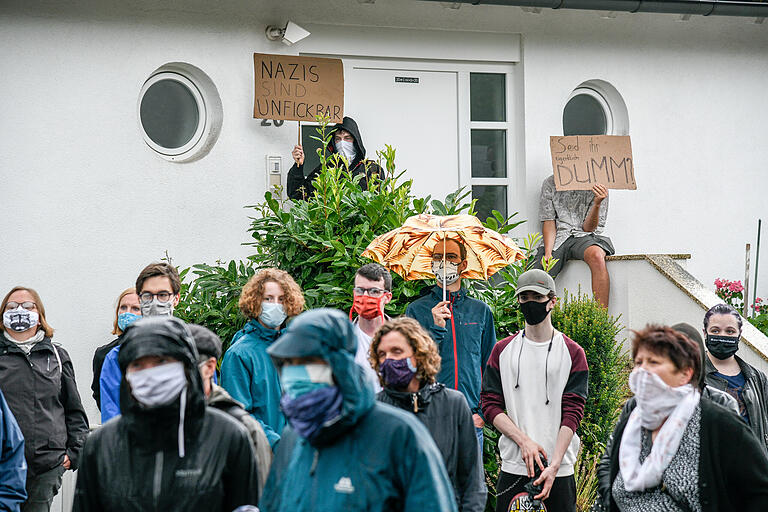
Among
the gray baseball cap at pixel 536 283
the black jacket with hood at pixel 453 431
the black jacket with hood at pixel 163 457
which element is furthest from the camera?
the gray baseball cap at pixel 536 283

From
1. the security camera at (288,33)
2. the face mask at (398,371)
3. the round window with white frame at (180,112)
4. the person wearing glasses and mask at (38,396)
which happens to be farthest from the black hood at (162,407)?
the security camera at (288,33)

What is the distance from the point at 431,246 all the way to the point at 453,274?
0.81ft

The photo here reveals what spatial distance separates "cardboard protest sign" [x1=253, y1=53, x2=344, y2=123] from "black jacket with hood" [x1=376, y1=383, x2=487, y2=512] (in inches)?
192

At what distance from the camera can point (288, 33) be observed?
9734mm

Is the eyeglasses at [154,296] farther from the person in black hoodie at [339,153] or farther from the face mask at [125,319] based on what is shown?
the person in black hoodie at [339,153]

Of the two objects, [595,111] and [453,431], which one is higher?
[595,111]

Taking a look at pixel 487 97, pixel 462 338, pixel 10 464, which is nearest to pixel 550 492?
pixel 462 338

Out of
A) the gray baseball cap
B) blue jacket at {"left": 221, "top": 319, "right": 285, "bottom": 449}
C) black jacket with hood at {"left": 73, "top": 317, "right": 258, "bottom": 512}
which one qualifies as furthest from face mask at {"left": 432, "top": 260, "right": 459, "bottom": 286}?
black jacket with hood at {"left": 73, "top": 317, "right": 258, "bottom": 512}

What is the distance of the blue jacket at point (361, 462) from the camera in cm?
302

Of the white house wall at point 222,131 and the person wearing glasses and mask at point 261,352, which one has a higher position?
the white house wall at point 222,131

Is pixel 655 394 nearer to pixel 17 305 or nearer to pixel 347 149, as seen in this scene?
pixel 17 305

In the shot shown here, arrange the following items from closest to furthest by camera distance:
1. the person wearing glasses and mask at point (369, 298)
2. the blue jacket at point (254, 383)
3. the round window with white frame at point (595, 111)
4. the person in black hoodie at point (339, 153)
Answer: the blue jacket at point (254, 383) → the person wearing glasses and mask at point (369, 298) → the person in black hoodie at point (339, 153) → the round window with white frame at point (595, 111)

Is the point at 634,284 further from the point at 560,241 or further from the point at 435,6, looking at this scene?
the point at 435,6

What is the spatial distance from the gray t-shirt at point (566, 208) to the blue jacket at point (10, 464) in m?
6.53
